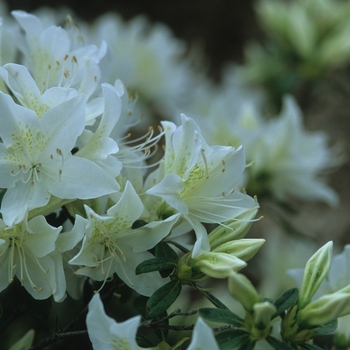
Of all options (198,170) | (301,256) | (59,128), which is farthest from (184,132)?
(301,256)

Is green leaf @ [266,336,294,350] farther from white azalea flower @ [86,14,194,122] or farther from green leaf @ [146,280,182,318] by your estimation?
white azalea flower @ [86,14,194,122]

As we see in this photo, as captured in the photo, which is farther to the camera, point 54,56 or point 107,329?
point 54,56

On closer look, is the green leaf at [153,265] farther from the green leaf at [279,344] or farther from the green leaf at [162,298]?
the green leaf at [279,344]

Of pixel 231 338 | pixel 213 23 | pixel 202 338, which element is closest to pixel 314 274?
pixel 231 338

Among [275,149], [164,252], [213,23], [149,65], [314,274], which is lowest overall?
[213,23]

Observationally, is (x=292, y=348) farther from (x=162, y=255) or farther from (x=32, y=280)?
(x=32, y=280)

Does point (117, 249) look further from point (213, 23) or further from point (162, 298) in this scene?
point (213, 23)

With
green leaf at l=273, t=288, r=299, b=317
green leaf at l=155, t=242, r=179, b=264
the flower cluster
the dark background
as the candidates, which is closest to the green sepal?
green leaf at l=155, t=242, r=179, b=264
